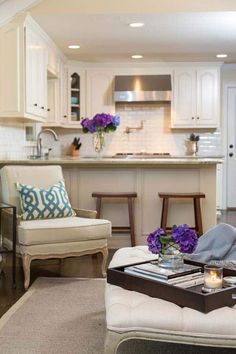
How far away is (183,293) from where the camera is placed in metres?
2.10

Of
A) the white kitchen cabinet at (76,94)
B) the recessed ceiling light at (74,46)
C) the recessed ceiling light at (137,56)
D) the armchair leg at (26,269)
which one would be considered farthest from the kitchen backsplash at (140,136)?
the armchair leg at (26,269)

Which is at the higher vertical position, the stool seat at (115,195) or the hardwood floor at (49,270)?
the stool seat at (115,195)

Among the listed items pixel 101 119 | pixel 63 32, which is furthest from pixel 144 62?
pixel 101 119

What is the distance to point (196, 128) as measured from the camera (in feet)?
26.2

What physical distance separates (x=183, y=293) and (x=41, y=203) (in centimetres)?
220

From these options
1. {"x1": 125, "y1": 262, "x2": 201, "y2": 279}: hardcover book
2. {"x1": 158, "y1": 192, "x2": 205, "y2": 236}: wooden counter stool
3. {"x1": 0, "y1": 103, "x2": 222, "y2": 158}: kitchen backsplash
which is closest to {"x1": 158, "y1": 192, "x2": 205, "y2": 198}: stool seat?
{"x1": 158, "y1": 192, "x2": 205, "y2": 236}: wooden counter stool

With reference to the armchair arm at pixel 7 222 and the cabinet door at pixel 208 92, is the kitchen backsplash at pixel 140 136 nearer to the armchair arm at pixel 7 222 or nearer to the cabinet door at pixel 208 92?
the cabinet door at pixel 208 92

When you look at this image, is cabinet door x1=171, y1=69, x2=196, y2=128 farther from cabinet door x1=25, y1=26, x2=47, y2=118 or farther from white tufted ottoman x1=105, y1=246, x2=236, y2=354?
white tufted ottoman x1=105, y1=246, x2=236, y2=354

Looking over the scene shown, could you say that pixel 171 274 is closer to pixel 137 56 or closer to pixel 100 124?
pixel 100 124

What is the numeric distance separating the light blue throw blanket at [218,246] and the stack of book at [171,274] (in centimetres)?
38

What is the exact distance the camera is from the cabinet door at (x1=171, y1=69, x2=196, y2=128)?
25.2 ft

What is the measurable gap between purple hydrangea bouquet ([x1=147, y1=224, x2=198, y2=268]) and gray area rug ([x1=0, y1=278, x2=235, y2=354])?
52cm

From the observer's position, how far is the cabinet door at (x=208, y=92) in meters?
7.68

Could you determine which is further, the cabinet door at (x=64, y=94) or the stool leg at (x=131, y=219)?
the cabinet door at (x=64, y=94)
